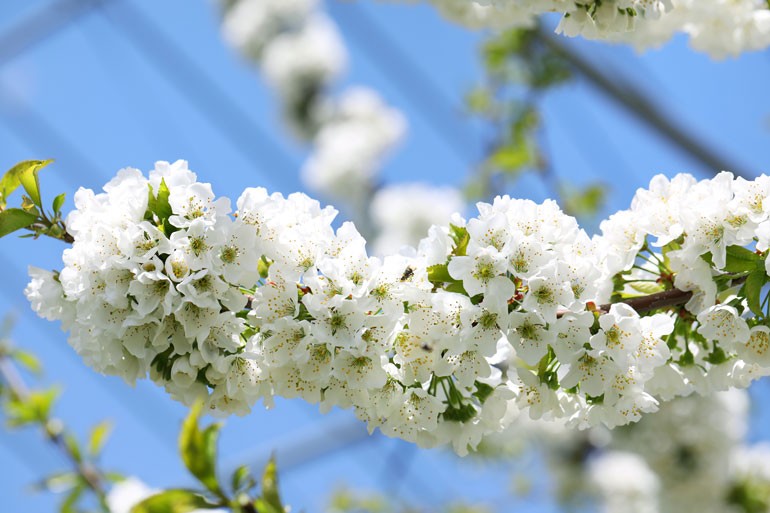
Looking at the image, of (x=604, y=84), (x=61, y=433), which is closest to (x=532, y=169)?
(x=604, y=84)

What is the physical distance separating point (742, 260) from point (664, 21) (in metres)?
1.10

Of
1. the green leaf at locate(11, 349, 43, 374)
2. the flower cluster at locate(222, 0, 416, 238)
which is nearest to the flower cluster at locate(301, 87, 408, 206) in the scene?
the flower cluster at locate(222, 0, 416, 238)

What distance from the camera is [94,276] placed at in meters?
1.44

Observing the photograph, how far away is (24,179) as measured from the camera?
5.21ft

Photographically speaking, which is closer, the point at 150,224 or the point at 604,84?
the point at 150,224

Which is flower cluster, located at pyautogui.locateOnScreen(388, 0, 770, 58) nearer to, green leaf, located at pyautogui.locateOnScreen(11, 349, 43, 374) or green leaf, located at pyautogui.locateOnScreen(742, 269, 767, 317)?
green leaf, located at pyautogui.locateOnScreen(742, 269, 767, 317)

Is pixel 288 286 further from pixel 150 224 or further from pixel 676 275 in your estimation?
pixel 676 275

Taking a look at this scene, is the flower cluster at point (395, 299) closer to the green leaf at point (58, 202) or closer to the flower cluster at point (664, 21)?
the green leaf at point (58, 202)

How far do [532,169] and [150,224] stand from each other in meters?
3.71

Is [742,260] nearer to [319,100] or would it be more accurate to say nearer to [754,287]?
[754,287]

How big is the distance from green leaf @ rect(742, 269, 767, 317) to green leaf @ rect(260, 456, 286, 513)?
0.94 m

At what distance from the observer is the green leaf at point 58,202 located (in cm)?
157

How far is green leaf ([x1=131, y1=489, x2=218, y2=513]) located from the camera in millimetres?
1722

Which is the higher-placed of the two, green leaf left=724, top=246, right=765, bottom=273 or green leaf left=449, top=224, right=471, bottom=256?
green leaf left=724, top=246, right=765, bottom=273
